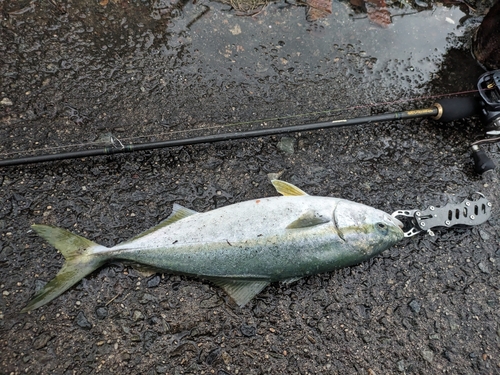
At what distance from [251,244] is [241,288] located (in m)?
0.42

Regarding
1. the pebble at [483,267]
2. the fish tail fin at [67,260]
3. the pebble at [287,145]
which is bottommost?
the pebble at [483,267]

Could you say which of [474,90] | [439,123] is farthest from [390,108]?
[474,90]

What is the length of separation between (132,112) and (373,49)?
94.4 inches

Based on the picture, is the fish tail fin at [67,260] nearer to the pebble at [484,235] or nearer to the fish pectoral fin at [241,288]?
the fish pectoral fin at [241,288]

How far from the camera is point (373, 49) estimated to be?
3510mm

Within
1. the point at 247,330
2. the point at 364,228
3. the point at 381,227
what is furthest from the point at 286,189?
the point at 247,330

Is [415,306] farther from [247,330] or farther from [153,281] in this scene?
[153,281]

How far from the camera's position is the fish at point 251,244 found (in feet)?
8.17

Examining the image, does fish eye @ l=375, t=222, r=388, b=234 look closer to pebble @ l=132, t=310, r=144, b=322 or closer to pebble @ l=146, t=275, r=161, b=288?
pebble @ l=146, t=275, r=161, b=288

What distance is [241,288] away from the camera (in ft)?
8.79

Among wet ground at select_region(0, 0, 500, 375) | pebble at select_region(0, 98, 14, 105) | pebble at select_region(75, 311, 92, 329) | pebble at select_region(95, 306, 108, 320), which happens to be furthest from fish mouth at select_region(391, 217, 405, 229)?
pebble at select_region(0, 98, 14, 105)

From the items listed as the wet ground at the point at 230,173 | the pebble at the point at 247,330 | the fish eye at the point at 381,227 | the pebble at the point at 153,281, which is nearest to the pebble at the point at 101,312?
the wet ground at the point at 230,173

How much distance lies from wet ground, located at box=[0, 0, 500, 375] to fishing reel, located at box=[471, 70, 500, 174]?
171 millimetres

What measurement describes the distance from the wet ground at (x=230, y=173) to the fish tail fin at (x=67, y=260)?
0.16 meters
